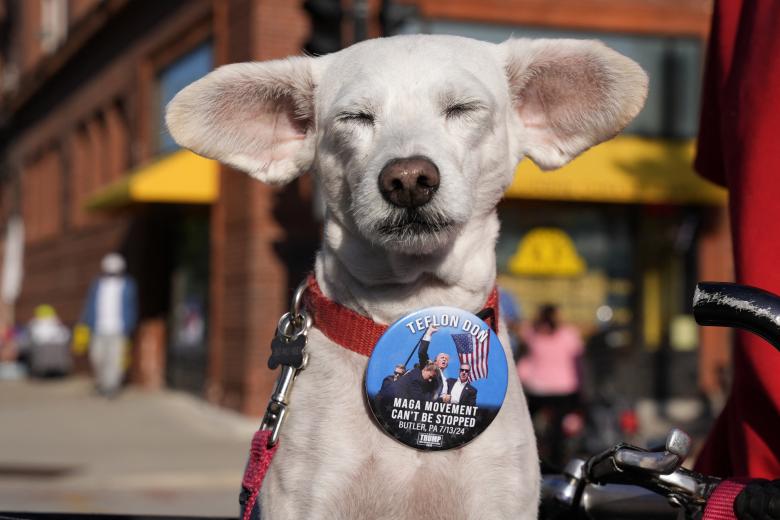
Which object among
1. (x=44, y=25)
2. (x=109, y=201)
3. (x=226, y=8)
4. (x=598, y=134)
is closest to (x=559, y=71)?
(x=598, y=134)

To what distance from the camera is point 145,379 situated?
60.6 ft

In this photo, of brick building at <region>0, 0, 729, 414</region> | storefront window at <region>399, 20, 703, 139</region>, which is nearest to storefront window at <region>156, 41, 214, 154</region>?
brick building at <region>0, 0, 729, 414</region>

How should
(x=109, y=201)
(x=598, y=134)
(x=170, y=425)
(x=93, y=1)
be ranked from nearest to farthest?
1. (x=598, y=134)
2. (x=170, y=425)
3. (x=109, y=201)
4. (x=93, y=1)

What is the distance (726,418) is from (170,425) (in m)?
11.7

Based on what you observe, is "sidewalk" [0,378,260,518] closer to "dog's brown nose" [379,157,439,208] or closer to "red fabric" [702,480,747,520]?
"dog's brown nose" [379,157,439,208]

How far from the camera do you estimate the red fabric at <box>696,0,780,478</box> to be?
198 cm

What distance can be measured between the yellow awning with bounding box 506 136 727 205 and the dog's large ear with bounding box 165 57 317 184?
32.2 feet

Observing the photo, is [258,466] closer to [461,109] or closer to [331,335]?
[331,335]

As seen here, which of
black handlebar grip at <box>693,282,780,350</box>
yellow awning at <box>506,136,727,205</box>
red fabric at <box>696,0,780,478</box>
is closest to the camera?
black handlebar grip at <box>693,282,780,350</box>

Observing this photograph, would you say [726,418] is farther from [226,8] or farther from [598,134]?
[226,8]

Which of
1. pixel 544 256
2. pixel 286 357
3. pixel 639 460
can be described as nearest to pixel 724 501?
pixel 639 460

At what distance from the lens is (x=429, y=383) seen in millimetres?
2062

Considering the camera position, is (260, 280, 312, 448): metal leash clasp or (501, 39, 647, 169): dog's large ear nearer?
(260, 280, 312, 448): metal leash clasp

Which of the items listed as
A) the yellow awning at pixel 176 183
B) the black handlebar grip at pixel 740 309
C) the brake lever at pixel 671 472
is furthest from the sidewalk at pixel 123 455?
the black handlebar grip at pixel 740 309
